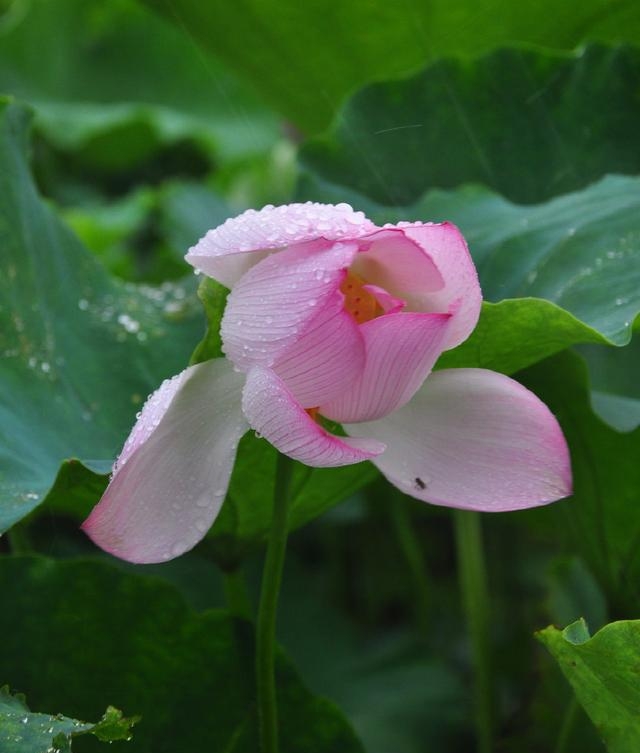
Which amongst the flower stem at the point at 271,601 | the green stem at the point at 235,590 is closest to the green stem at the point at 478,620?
the green stem at the point at 235,590

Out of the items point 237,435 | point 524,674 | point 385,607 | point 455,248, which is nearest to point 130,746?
point 237,435

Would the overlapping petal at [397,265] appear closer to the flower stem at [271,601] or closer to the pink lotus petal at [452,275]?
the pink lotus petal at [452,275]

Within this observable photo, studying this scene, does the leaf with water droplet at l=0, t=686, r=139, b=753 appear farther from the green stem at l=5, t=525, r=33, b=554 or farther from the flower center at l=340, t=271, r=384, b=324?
the green stem at l=5, t=525, r=33, b=554

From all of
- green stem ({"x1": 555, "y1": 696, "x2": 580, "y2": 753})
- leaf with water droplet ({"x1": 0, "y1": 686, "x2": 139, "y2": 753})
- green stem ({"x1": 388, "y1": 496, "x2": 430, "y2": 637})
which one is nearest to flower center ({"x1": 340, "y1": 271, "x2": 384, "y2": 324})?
leaf with water droplet ({"x1": 0, "y1": 686, "x2": 139, "y2": 753})

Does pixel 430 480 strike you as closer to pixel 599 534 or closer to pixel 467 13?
pixel 599 534

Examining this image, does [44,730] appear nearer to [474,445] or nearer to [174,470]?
[174,470]

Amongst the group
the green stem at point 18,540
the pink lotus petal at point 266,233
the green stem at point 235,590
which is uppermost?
the pink lotus petal at point 266,233

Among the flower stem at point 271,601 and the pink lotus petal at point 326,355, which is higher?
the pink lotus petal at point 326,355
